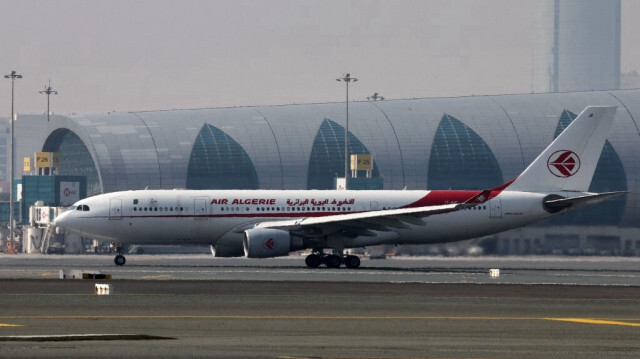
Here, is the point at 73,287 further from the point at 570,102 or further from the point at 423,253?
the point at 570,102

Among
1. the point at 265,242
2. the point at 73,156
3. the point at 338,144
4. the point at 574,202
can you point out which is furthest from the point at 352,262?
the point at 73,156

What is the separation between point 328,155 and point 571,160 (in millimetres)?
66760

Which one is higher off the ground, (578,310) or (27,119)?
(27,119)

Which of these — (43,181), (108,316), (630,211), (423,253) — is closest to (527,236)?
(423,253)

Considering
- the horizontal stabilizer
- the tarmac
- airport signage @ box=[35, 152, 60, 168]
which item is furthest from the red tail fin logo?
airport signage @ box=[35, 152, 60, 168]

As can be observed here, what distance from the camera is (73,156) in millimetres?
132625

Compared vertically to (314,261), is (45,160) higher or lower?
higher

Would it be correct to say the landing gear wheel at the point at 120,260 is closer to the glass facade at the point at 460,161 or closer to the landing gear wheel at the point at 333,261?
the landing gear wheel at the point at 333,261

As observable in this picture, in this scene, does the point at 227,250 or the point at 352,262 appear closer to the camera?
the point at 352,262

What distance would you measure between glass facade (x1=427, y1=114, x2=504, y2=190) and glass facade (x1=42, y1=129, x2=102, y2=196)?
1339 inches

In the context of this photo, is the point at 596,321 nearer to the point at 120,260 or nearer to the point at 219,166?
the point at 120,260

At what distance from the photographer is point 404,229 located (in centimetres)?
6375

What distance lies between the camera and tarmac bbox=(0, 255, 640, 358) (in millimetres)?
23078

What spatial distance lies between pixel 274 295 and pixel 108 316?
8726 millimetres
